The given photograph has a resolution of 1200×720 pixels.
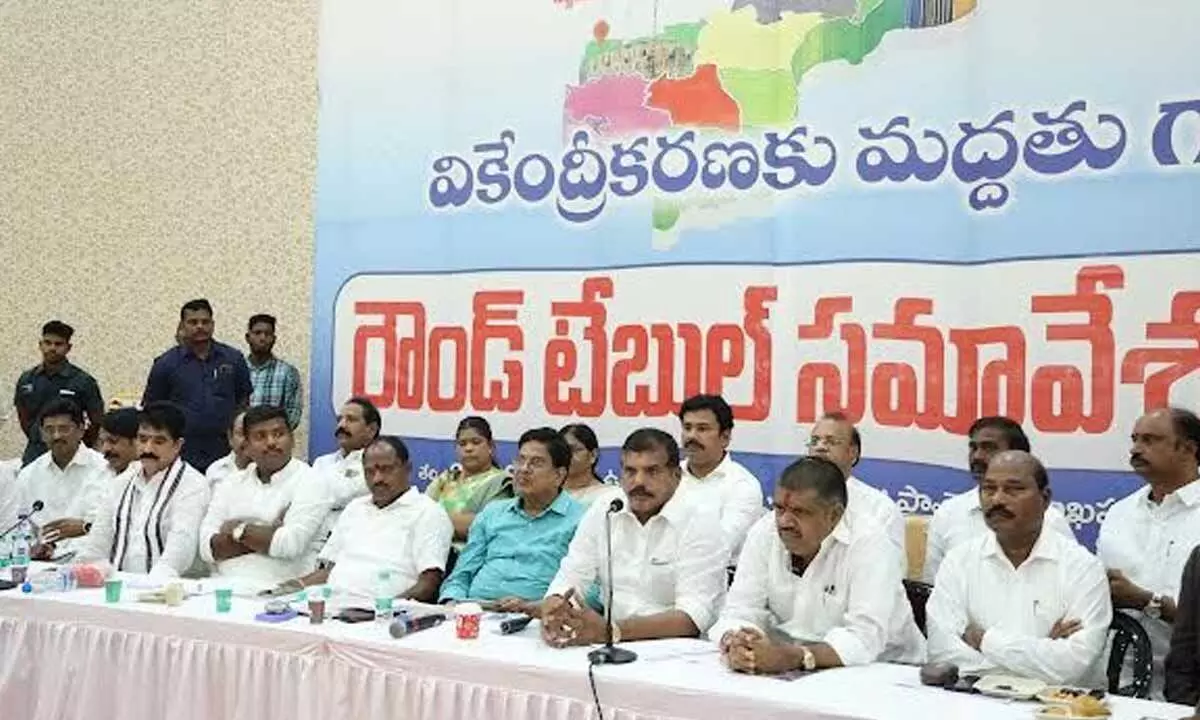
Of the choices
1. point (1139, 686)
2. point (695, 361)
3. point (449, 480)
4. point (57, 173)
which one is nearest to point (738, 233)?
point (695, 361)

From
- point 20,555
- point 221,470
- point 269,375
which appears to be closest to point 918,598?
point 20,555

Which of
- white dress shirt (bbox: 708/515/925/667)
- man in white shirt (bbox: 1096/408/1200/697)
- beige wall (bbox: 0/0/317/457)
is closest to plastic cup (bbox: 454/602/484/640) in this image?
white dress shirt (bbox: 708/515/925/667)

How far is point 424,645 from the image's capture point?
123 inches

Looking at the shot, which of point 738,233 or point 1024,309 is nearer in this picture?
point 1024,309

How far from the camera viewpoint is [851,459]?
434cm

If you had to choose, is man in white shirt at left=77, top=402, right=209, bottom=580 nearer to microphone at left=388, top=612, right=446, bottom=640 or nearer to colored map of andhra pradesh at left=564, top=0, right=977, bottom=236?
microphone at left=388, top=612, right=446, bottom=640

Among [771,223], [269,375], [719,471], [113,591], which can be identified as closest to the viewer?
[113,591]

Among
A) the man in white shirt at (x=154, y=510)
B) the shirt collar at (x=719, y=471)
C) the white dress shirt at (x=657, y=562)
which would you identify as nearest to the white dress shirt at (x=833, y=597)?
the white dress shirt at (x=657, y=562)

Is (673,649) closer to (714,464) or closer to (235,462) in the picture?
(714,464)

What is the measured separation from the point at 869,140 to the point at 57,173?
4.81 m

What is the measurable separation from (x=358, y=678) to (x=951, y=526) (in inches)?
76.3

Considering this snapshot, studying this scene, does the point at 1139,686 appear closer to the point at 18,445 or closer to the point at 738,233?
the point at 738,233

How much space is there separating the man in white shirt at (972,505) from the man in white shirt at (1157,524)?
20 cm

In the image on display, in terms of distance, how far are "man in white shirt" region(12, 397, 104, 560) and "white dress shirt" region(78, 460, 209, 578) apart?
29.4 inches
